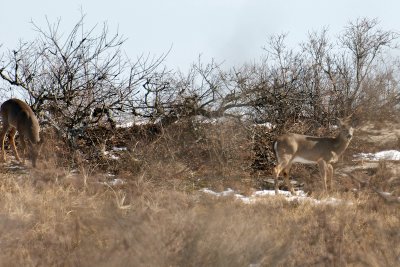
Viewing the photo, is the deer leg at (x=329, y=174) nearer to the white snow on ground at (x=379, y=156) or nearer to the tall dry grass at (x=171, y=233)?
the white snow on ground at (x=379, y=156)

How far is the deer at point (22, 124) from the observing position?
11.1 metres

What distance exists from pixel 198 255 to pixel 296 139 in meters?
8.14

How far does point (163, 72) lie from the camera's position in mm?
13164

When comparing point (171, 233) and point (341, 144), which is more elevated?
point (341, 144)

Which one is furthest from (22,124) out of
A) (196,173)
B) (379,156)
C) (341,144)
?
(379,156)

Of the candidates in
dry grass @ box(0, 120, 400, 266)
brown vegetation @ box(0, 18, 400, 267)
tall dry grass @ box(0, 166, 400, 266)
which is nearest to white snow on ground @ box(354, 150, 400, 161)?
brown vegetation @ box(0, 18, 400, 267)

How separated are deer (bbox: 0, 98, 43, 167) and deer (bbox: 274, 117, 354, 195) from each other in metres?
4.99

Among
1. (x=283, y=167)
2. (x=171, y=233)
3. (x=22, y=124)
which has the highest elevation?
(x=22, y=124)

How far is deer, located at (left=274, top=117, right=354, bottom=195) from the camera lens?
13367 millimetres

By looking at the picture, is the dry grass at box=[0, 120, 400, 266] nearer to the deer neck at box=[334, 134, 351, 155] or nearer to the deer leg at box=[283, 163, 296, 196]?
the deer leg at box=[283, 163, 296, 196]

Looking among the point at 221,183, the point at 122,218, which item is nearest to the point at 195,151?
the point at 221,183

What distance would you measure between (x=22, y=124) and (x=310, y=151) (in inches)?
248

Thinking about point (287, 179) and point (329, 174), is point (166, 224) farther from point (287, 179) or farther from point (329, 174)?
point (329, 174)

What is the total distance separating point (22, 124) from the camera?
37.2ft
